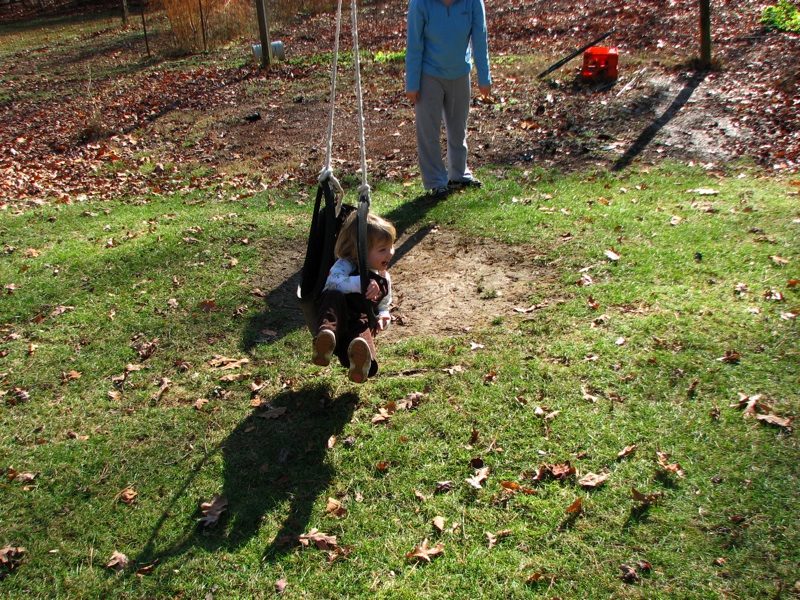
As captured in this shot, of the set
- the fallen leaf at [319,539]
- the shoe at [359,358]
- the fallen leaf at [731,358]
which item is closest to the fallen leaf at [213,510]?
the fallen leaf at [319,539]

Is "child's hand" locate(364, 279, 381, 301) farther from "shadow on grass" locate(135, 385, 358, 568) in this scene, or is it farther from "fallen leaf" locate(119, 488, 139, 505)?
"fallen leaf" locate(119, 488, 139, 505)

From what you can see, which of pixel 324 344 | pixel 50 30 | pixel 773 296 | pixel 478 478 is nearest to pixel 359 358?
pixel 324 344

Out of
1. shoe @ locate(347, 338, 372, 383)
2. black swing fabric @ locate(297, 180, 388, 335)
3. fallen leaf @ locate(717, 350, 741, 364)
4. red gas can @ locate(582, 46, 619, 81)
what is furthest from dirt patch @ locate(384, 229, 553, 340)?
red gas can @ locate(582, 46, 619, 81)

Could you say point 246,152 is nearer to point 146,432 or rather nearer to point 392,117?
point 392,117

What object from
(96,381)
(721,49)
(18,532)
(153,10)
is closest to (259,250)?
(96,381)

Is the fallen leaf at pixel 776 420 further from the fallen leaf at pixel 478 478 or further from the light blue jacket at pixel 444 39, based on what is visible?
the light blue jacket at pixel 444 39

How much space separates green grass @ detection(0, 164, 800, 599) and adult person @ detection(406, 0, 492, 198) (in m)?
1.33

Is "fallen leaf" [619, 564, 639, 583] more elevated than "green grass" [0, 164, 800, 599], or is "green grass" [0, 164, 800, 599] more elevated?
"green grass" [0, 164, 800, 599]

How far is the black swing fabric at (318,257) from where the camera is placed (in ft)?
15.0

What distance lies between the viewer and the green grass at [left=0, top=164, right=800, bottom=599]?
3576mm

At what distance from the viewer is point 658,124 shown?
9875mm

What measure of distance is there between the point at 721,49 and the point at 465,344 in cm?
1034

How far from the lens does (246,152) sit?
10.6 m

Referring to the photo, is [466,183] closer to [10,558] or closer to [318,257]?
[318,257]
